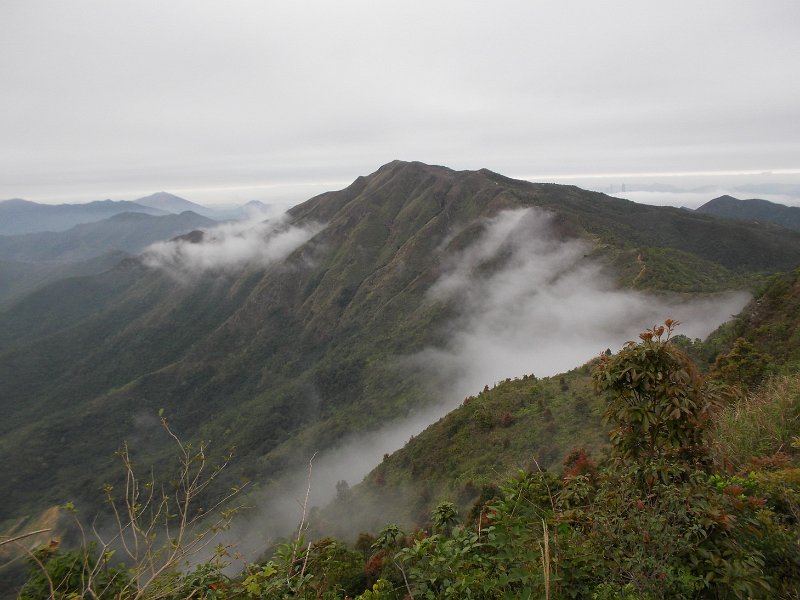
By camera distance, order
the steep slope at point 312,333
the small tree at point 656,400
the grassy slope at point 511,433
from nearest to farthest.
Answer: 1. the small tree at point 656,400
2. the grassy slope at point 511,433
3. the steep slope at point 312,333

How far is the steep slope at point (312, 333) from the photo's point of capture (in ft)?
286

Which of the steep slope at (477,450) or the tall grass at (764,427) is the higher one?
the tall grass at (764,427)

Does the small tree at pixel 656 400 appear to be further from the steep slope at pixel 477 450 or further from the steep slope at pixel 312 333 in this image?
the steep slope at pixel 312 333

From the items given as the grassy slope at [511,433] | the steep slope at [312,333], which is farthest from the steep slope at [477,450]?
the steep slope at [312,333]

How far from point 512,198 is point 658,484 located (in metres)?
116

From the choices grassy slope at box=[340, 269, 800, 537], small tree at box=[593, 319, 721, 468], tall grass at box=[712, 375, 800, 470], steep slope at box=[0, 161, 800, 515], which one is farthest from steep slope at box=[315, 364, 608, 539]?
steep slope at box=[0, 161, 800, 515]

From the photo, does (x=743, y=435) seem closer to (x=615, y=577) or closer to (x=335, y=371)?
(x=615, y=577)

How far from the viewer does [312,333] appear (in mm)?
123812

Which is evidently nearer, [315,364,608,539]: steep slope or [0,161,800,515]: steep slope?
[315,364,608,539]: steep slope

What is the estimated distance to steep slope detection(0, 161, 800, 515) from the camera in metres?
87.1

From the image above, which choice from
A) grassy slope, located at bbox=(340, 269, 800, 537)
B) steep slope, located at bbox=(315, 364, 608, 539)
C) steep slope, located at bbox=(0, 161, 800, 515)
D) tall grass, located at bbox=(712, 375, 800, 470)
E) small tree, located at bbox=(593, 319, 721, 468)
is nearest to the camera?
small tree, located at bbox=(593, 319, 721, 468)

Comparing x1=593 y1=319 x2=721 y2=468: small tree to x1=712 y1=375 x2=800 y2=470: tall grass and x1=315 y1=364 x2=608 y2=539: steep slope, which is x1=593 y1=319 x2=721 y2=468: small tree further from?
x1=315 y1=364 x2=608 y2=539: steep slope

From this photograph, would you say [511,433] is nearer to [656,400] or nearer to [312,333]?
[656,400]

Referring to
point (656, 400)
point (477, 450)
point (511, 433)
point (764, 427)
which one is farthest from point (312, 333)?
point (656, 400)
